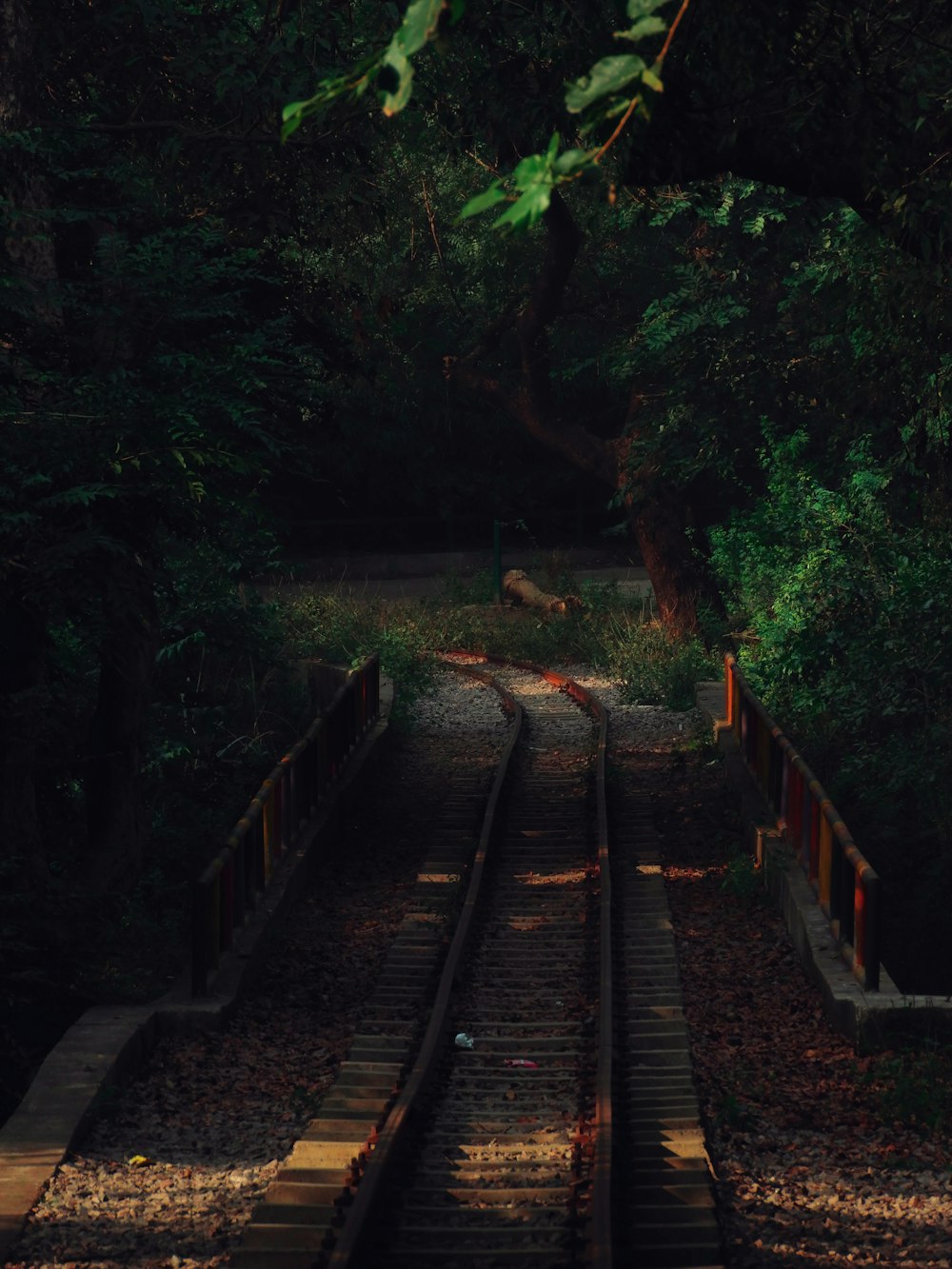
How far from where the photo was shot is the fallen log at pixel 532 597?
32969mm

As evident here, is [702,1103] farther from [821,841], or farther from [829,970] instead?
[821,841]

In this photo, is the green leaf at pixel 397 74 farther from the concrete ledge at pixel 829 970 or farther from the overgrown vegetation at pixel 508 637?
the overgrown vegetation at pixel 508 637

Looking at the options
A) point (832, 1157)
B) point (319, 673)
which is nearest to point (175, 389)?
point (832, 1157)

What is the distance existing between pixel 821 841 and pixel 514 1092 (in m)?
4.04

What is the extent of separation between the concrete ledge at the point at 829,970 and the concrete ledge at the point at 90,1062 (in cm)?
400

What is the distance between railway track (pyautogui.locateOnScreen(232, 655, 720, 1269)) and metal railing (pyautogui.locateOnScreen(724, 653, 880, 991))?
4.09ft

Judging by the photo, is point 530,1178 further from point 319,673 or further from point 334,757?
point 319,673

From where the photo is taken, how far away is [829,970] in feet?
36.4

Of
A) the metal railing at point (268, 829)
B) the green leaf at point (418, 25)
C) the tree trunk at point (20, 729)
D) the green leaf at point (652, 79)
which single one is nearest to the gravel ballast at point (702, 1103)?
the metal railing at point (268, 829)

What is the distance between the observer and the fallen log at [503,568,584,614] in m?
33.0

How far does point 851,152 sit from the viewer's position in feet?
34.5

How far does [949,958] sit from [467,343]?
26.0 metres

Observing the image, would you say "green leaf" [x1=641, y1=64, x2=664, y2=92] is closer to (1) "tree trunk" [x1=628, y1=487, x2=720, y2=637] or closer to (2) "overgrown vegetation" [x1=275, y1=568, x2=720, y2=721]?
(2) "overgrown vegetation" [x1=275, y1=568, x2=720, y2=721]

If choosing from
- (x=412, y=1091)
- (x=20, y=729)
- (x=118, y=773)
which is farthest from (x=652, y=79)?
(x=118, y=773)
